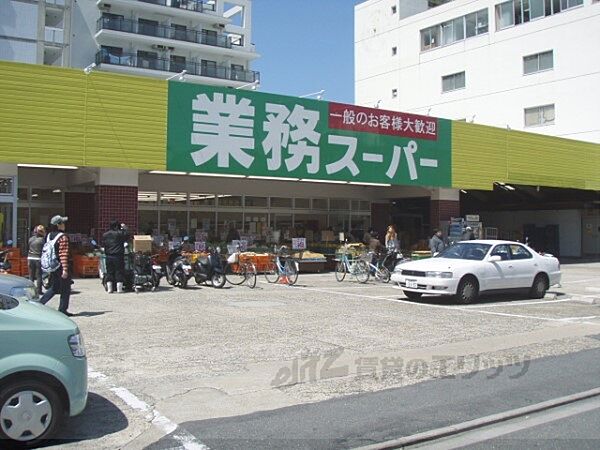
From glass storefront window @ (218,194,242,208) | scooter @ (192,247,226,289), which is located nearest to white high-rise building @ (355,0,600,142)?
glass storefront window @ (218,194,242,208)

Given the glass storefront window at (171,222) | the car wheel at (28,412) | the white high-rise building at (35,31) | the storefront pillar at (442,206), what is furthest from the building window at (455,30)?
the car wheel at (28,412)

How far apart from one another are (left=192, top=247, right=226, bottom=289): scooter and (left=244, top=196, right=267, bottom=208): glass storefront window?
941cm

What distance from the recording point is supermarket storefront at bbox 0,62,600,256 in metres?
17.4

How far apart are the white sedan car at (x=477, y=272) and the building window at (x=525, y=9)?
2784 cm

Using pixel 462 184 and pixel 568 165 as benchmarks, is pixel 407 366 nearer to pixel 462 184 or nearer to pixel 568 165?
pixel 462 184

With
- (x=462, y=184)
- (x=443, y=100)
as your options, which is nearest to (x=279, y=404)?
(x=462, y=184)

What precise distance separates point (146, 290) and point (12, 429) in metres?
11.0

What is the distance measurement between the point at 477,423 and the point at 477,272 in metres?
9.19

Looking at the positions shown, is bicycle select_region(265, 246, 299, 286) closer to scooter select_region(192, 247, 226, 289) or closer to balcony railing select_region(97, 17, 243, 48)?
scooter select_region(192, 247, 226, 289)

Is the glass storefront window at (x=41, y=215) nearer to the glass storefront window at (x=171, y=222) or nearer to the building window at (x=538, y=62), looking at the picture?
the glass storefront window at (x=171, y=222)

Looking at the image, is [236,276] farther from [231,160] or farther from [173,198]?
[173,198]

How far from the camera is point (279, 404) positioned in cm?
644

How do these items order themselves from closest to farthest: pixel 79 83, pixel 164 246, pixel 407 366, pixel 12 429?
pixel 12 429
pixel 407 366
pixel 79 83
pixel 164 246

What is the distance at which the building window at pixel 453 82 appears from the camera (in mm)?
43875
